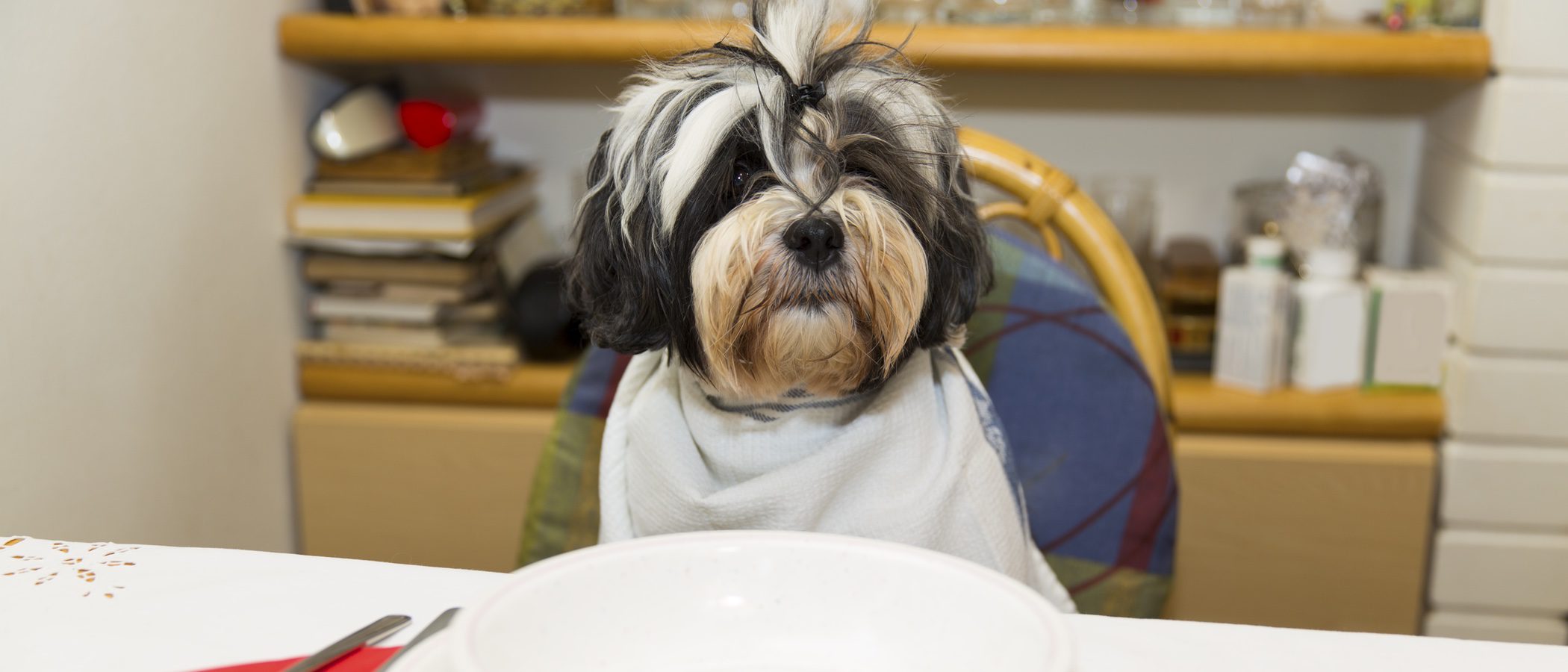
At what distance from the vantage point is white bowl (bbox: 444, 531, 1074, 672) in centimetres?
59

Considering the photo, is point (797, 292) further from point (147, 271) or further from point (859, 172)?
point (147, 271)

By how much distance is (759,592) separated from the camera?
648 mm

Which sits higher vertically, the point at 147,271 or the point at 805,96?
the point at 805,96

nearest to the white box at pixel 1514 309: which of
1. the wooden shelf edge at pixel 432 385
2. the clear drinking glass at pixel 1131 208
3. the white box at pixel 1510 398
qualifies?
the white box at pixel 1510 398

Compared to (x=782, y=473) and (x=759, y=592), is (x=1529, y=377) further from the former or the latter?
(x=759, y=592)

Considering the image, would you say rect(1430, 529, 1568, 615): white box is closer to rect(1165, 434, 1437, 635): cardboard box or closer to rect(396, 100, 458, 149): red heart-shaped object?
rect(1165, 434, 1437, 635): cardboard box

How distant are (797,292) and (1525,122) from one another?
53.0 inches

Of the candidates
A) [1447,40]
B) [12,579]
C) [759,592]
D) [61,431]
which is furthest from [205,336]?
[1447,40]

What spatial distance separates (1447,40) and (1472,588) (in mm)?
873

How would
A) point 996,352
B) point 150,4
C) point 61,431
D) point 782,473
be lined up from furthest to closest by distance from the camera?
point 150,4 → point 61,431 → point 996,352 → point 782,473

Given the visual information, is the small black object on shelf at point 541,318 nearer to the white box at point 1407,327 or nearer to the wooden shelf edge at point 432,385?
the wooden shelf edge at point 432,385

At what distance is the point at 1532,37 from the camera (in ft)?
5.70

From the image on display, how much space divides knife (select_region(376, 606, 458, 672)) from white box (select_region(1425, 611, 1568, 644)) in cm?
181

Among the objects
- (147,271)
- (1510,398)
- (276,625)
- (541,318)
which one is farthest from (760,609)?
(1510,398)
